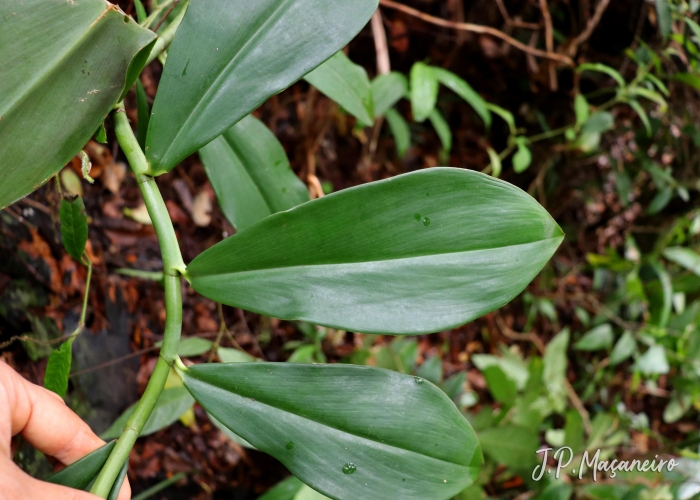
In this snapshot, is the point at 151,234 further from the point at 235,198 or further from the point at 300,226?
the point at 300,226

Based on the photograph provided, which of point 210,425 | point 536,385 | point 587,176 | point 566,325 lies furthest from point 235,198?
point 566,325

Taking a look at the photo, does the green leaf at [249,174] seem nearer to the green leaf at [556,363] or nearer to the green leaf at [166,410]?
the green leaf at [166,410]

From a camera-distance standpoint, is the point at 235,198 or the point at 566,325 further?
the point at 566,325

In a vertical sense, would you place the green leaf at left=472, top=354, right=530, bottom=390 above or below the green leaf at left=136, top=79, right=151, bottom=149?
below

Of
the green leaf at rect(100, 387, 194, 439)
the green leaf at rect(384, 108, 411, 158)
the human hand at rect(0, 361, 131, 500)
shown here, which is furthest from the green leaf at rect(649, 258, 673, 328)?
the human hand at rect(0, 361, 131, 500)

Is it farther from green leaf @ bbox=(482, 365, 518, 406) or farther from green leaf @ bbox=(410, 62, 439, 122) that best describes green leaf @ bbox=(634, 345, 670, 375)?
green leaf @ bbox=(410, 62, 439, 122)

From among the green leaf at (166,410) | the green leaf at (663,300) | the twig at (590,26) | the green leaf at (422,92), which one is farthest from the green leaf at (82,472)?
the green leaf at (663,300)
